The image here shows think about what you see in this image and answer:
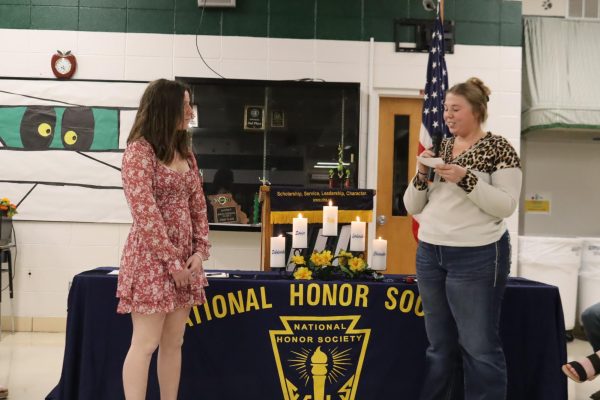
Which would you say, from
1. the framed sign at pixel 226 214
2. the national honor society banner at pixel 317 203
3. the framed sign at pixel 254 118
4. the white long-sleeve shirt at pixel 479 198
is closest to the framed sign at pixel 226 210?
the framed sign at pixel 226 214

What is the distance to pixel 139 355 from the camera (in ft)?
6.61

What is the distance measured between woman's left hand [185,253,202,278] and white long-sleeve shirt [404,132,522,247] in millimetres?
938

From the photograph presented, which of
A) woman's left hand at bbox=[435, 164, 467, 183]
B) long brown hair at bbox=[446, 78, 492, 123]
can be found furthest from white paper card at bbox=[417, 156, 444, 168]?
long brown hair at bbox=[446, 78, 492, 123]

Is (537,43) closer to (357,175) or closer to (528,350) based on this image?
(357,175)

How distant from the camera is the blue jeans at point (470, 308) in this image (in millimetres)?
2068

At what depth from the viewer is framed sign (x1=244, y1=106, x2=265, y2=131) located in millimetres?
4836

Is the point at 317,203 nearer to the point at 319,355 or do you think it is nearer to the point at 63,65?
the point at 319,355

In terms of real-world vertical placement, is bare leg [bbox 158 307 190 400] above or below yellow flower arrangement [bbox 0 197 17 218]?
below

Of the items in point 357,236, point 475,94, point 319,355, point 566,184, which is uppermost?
point 475,94

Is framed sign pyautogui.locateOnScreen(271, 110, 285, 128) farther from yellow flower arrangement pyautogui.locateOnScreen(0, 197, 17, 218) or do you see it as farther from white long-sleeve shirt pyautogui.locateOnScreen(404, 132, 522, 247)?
white long-sleeve shirt pyautogui.locateOnScreen(404, 132, 522, 247)

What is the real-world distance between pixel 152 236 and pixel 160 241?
0.03 meters

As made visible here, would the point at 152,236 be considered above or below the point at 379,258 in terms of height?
above

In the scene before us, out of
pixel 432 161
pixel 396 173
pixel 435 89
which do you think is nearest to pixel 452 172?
pixel 432 161

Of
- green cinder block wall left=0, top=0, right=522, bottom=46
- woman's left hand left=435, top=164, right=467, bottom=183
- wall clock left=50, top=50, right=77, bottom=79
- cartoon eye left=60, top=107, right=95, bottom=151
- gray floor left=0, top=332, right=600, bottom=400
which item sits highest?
green cinder block wall left=0, top=0, right=522, bottom=46
